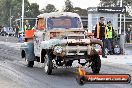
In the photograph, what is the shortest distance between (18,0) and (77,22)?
106822 millimetres

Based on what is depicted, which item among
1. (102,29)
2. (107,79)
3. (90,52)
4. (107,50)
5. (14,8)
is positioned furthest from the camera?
(14,8)

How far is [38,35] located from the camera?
16.0 m

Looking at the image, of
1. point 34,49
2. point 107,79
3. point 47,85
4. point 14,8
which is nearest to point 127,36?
point 34,49

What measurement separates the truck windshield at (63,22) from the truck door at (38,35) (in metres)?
0.33

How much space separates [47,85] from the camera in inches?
452

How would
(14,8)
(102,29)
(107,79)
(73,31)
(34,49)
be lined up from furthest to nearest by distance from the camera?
(14,8), (102,29), (34,49), (73,31), (107,79)

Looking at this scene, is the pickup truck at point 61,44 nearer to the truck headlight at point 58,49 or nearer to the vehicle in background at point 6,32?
the truck headlight at point 58,49

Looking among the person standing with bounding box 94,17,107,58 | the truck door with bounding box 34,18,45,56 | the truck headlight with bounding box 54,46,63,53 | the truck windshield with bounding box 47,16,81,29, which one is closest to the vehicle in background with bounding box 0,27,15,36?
the person standing with bounding box 94,17,107,58

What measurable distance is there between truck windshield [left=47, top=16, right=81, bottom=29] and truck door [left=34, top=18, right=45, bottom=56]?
331 millimetres

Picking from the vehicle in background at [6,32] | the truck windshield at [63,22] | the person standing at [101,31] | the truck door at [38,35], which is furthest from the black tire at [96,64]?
the vehicle in background at [6,32]

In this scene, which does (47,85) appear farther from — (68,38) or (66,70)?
(66,70)

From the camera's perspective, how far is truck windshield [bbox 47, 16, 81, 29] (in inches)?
616

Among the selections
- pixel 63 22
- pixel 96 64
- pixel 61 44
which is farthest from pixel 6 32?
pixel 61 44

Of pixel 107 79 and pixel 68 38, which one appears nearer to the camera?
pixel 107 79
